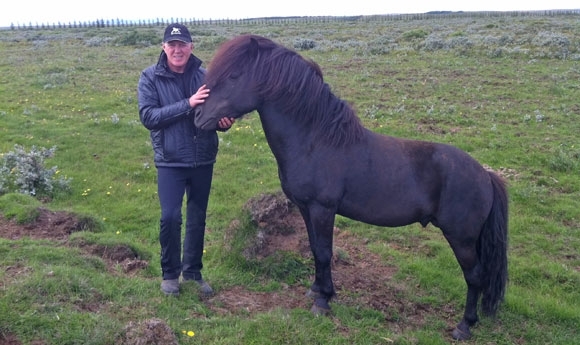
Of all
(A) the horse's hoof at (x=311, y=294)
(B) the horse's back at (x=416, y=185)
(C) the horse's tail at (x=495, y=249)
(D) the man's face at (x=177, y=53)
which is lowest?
(A) the horse's hoof at (x=311, y=294)

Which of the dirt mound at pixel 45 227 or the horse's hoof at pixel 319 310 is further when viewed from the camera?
the dirt mound at pixel 45 227

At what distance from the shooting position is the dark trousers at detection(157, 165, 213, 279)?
4785 mm

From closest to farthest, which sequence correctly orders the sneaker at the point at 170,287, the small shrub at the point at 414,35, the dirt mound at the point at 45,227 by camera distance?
the sneaker at the point at 170,287 → the dirt mound at the point at 45,227 → the small shrub at the point at 414,35

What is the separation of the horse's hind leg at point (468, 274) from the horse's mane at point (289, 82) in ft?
4.63

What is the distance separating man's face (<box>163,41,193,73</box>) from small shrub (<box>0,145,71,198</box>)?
5217 mm

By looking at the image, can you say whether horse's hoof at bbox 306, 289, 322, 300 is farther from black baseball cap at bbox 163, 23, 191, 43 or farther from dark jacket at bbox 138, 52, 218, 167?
black baseball cap at bbox 163, 23, 191, 43

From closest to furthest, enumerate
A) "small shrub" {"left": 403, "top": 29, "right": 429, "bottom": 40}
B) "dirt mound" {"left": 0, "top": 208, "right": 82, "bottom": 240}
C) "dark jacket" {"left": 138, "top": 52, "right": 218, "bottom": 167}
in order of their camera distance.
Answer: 1. "dark jacket" {"left": 138, "top": 52, "right": 218, "bottom": 167}
2. "dirt mound" {"left": 0, "top": 208, "right": 82, "bottom": 240}
3. "small shrub" {"left": 403, "top": 29, "right": 429, "bottom": 40}

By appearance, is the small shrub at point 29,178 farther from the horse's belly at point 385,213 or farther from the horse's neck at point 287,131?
the horse's belly at point 385,213

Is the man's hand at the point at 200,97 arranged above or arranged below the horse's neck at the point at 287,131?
above

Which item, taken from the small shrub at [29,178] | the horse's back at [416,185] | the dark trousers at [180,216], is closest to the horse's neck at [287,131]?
the horse's back at [416,185]

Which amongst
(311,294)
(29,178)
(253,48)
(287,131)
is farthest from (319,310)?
(29,178)

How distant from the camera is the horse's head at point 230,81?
4.20 m

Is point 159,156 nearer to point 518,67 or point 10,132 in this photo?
point 10,132

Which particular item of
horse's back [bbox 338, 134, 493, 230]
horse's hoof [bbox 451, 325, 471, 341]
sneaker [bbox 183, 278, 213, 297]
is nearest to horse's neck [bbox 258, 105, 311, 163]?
horse's back [bbox 338, 134, 493, 230]
